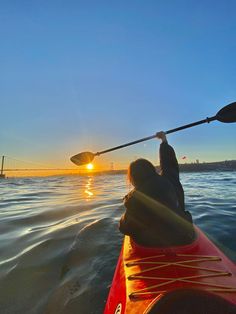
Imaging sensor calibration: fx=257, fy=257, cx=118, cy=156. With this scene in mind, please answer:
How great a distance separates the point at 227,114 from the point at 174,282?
16.9 feet

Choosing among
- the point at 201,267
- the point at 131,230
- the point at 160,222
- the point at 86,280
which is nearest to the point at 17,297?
the point at 86,280

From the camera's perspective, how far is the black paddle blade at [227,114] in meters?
6.69

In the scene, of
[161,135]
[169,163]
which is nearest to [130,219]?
[169,163]

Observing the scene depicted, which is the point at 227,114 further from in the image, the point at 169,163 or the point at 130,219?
the point at 130,219

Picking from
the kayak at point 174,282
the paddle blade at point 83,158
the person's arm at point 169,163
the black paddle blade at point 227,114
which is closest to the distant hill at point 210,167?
the paddle blade at point 83,158

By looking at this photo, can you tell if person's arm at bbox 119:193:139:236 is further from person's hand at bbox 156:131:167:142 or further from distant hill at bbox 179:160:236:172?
distant hill at bbox 179:160:236:172

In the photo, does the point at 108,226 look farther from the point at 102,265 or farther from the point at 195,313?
the point at 195,313

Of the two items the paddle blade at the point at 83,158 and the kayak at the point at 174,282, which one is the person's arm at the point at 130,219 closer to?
the kayak at the point at 174,282

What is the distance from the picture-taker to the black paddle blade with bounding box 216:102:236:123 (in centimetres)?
669

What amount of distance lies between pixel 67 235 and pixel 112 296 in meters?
4.55

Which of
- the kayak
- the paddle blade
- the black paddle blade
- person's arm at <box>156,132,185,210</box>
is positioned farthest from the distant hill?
the kayak

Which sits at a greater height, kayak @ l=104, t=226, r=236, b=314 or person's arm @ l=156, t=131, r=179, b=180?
person's arm @ l=156, t=131, r=179, b=180

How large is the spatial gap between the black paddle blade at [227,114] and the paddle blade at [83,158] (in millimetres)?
4696

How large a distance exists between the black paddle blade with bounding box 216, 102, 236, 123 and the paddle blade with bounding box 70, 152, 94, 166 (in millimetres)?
4696
